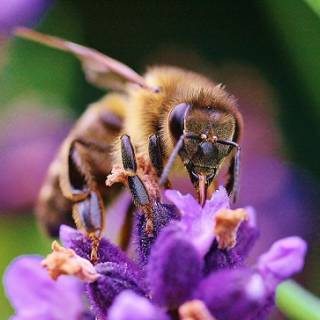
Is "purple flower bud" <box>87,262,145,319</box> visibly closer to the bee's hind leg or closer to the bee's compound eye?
the bee's hind leg

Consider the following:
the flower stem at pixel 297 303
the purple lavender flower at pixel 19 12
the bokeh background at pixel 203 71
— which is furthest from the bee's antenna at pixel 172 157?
the purple lavender flower at pixel 19 12

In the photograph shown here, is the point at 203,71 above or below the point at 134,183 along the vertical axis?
above

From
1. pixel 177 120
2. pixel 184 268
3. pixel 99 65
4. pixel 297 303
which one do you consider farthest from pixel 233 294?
pixel 99 65

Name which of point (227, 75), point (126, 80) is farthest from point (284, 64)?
point (126, 80)

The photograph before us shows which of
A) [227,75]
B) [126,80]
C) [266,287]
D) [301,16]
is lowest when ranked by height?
[266,287]

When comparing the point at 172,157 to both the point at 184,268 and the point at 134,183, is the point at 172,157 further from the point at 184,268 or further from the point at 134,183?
the point at 184,268

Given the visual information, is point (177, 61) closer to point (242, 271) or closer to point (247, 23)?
point (247, 23)

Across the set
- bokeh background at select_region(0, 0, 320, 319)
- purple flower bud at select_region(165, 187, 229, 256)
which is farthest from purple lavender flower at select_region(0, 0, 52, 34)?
purple flower bud at select_region(165, 187, 229, 256)
